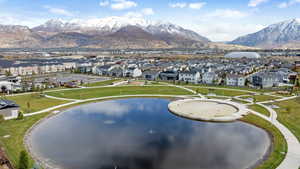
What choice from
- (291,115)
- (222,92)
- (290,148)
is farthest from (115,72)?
(290,148)

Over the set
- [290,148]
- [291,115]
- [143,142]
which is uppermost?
[291,115]

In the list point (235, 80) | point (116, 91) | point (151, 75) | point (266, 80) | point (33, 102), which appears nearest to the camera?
point (33, 102)

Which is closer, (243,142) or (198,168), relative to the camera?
(198,168)

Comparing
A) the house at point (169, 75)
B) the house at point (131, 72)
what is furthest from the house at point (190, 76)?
the house at point (131, 72)

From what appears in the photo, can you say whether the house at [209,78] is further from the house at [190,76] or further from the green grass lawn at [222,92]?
the green grass lawn at [222,92]

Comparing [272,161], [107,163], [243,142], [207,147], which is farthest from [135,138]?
[272,161]

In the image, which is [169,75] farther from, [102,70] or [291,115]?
[291,115]

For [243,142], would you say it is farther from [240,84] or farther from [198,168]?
[240,84]
